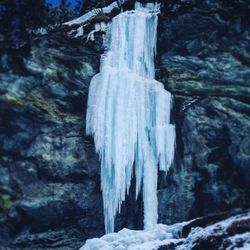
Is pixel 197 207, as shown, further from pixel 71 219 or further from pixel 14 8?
pixel 14 8

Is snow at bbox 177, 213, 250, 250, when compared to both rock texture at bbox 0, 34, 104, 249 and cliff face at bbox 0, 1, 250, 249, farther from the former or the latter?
rock texture at bbox 0, 34, 104, 249

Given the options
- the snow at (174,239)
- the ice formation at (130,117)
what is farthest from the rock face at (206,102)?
the snow at (174,239)

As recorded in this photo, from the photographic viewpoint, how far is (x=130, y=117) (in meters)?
21.0

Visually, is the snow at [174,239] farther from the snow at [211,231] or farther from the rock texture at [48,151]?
the rock texture at [48,151]

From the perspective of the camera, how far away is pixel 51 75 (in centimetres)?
2158

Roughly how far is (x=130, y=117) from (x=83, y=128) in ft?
7.40

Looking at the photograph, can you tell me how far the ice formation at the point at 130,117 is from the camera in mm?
20359

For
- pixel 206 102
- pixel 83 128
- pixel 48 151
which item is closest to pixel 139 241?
pixel 48 151

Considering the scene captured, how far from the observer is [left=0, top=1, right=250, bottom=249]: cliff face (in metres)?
20.4

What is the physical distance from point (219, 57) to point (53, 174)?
29.8ft

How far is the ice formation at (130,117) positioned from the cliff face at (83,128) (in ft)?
2.00

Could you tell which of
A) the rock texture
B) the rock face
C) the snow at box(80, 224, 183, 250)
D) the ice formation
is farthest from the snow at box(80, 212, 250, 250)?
the rock face

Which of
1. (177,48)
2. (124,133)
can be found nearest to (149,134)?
(124,133)

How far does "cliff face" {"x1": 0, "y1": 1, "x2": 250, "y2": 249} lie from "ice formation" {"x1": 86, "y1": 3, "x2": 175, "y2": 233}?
0.61 meters
